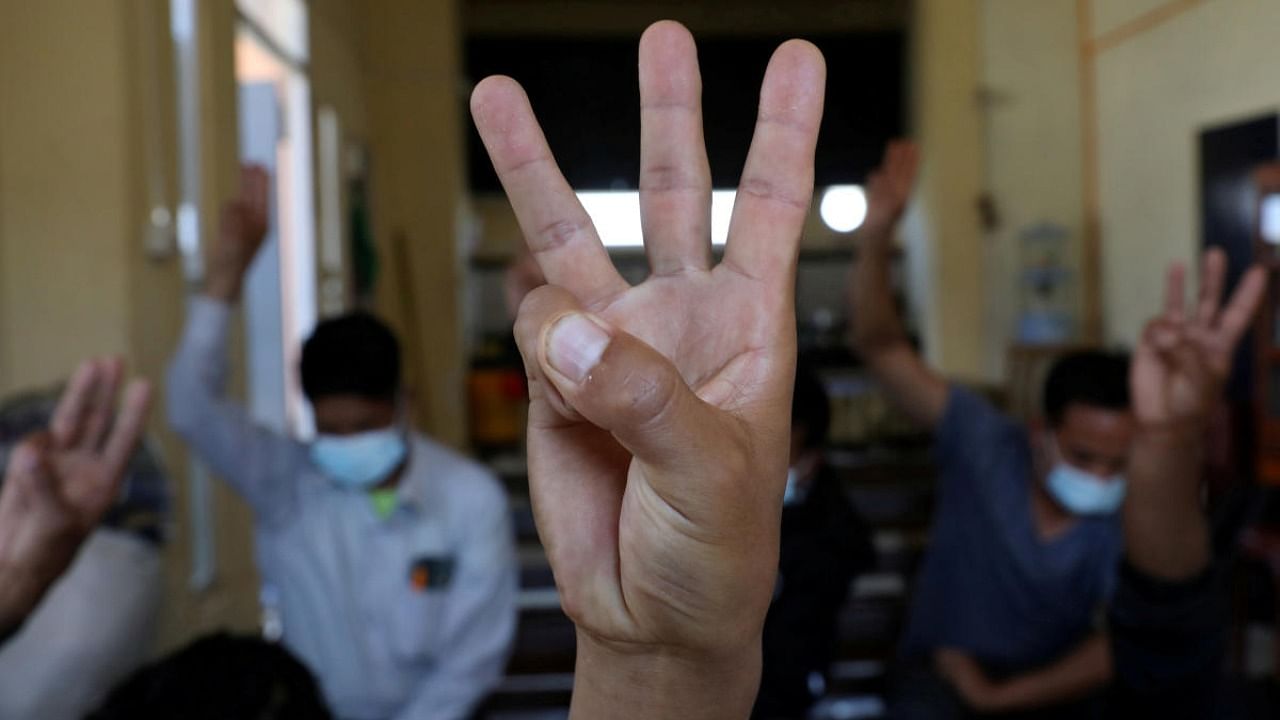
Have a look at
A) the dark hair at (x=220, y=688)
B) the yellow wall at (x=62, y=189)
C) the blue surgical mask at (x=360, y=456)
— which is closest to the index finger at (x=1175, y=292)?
the dark hair at (x=220, y=688)

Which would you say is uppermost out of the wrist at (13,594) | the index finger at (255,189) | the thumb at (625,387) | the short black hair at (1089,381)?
the index finger at (255,189)

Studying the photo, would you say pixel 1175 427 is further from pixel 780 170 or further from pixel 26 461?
pixel 26 461

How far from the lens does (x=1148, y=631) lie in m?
0.73

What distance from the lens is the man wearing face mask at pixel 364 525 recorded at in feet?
3.57

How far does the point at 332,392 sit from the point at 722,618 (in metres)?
0.81

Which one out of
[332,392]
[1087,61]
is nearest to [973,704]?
[332,392]

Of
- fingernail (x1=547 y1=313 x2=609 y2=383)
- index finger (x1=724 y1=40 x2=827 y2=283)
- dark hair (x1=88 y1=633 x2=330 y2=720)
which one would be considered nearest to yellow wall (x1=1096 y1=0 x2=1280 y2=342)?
index finger (x1=724 y1=40 x2=827 y2=283)

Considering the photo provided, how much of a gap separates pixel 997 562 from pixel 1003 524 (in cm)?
3

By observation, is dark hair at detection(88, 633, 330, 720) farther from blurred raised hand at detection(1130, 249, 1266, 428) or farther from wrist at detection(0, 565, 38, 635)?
blurred raised hand at detection(1130, 249, 1266, 428)

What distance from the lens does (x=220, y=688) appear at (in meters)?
0.76

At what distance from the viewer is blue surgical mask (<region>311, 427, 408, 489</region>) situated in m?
1.11

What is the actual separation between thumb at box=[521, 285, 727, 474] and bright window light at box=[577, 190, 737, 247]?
10 centimetres

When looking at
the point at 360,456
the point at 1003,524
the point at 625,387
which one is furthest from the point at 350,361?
the point at 625,387

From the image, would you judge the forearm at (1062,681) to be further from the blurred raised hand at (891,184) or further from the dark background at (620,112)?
the dark background at (620,112)
